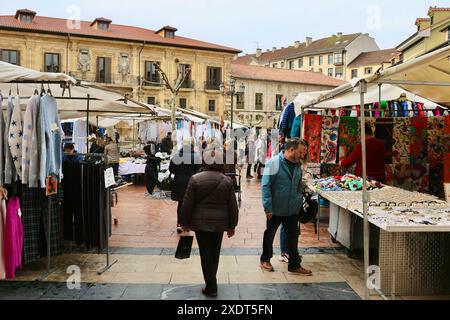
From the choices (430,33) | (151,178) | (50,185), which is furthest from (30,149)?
(430,33)

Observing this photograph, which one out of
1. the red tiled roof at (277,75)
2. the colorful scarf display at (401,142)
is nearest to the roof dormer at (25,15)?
the red tiled roof at (277,75)

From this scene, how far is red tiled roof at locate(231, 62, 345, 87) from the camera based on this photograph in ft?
159

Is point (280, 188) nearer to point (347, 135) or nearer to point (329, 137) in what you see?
point (329, 137)

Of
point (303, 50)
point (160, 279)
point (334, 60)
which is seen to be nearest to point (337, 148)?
point (160, 279)

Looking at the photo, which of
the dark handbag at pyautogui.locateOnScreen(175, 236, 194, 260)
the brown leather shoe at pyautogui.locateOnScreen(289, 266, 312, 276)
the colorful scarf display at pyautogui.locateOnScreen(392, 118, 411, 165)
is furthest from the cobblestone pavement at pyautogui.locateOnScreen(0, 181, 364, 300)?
the colorful scarf display at pyautogui.locateOnScreen(392, 118, 411, 165)

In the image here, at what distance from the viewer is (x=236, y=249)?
629cm

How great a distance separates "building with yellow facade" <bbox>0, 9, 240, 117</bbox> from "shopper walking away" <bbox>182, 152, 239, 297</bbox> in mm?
30468

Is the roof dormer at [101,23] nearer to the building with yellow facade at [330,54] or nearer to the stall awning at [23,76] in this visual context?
the building with yellow facade at [330,54]

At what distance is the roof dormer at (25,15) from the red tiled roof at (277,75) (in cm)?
1943

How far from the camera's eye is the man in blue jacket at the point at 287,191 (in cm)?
502

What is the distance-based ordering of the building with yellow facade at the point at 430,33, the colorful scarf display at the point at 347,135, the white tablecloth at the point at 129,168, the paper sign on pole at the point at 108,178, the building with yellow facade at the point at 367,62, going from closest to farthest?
the paper sign on pole at the point at 108,178 < the colorful scarf display at the point at 347,135 < the white tablecloth at the point at 129,168 < the building with yellow facade at the point at 430,33 < the building with yellow facade at the point at 367,62

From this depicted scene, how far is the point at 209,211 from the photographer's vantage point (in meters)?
4.31

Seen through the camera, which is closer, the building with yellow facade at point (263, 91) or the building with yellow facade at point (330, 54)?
the building with yellow facade at point (263, 91)

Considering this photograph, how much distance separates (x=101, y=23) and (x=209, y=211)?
3905 centimetres
